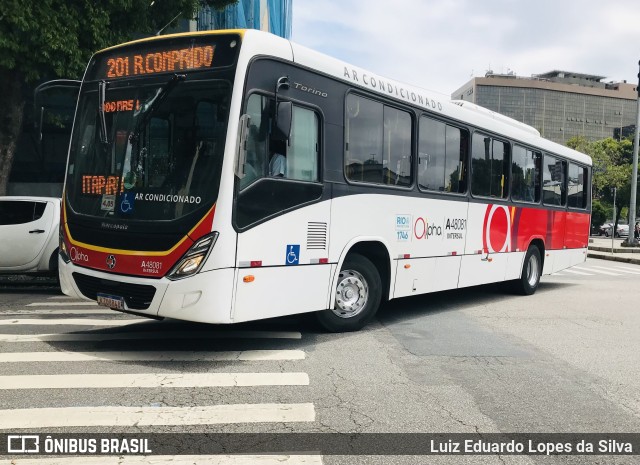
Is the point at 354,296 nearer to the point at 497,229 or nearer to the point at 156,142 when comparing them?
the point at 156,142

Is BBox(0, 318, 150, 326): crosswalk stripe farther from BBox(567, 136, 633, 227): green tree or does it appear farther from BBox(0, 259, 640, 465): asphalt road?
BBox(567, 136, 633, 227): green tree

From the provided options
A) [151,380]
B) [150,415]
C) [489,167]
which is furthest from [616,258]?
[150,415]

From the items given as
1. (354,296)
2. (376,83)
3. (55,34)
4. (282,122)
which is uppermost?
(55,34)

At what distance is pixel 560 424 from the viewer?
4375mm

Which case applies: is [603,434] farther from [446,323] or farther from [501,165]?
[501,165]

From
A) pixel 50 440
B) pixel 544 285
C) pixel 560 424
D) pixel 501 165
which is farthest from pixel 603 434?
pixel 544 285

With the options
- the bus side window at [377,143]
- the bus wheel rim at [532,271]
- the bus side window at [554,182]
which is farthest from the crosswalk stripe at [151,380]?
the bus side window at [554,182]

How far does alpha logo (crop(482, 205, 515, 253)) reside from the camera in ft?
34.0

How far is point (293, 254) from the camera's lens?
6.30 m

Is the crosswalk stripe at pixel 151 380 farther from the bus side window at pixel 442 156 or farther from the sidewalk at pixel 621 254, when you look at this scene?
the sidewalk at pixel 621 254

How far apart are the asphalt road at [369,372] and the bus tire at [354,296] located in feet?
0.59

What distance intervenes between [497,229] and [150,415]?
25.9ft

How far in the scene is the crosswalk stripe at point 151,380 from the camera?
16.6ft

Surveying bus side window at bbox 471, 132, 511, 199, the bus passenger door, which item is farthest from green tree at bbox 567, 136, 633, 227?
the bus passenger door
